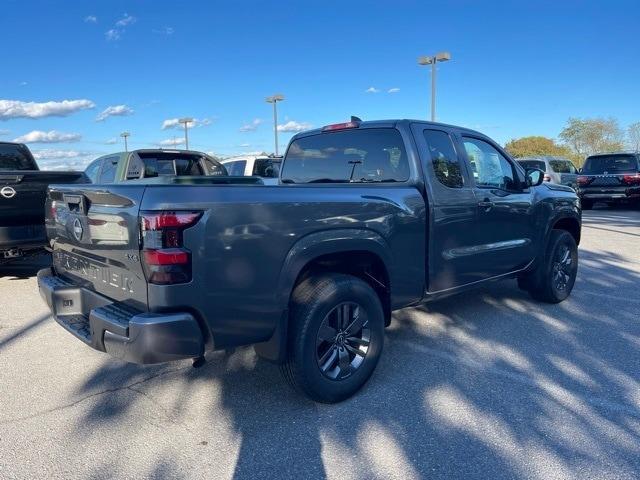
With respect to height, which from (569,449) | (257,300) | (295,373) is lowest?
(569,449)

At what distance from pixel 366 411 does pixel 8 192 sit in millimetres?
5119

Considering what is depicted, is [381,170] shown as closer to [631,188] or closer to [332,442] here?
[332,442]

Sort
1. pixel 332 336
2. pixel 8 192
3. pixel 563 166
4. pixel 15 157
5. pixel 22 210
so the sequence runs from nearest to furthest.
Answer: pixel 332 336
pixel 8 192
pixel 22 210
pixel 15 157
pixel 563 166

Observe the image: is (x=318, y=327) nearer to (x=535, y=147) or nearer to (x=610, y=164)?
(x=610, y=164)

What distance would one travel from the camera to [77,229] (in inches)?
121

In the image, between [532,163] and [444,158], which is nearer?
[444,158]

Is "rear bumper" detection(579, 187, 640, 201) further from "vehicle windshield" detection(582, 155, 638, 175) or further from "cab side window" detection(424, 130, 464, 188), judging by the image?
"cab side window" detection(424, 130, 464, 188)

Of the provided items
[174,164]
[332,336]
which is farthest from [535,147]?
[332,336]

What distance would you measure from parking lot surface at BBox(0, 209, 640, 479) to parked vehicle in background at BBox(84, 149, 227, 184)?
4243 mm

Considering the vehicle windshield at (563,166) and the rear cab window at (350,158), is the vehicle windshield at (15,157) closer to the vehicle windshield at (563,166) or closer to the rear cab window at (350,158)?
the rear cab window at (350,158)

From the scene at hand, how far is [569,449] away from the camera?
270 cm

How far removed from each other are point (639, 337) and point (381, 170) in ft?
8.88

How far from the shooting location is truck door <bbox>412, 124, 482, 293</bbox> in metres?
3.83

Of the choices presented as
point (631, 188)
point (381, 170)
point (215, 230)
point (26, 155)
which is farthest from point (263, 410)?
point (631, 188)
